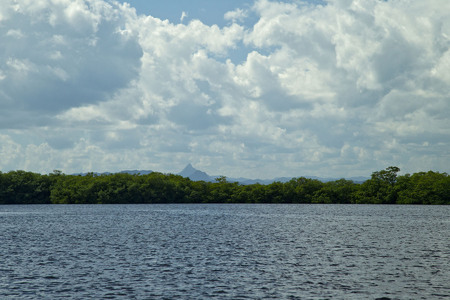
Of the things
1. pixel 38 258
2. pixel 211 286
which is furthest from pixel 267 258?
pixel 38 258

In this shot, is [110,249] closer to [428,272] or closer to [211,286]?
[211,286]

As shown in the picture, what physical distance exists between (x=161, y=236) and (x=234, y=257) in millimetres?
29909

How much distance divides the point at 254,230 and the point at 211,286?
2354 inches

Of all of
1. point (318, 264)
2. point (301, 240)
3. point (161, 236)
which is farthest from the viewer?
point (161, 236)

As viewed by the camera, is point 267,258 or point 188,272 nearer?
point 188,272

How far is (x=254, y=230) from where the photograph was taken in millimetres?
102312

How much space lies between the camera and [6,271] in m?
49.8

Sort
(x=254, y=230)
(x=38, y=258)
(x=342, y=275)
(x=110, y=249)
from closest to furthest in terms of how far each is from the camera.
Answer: (x=342, y=275) < (x=38, y=258) < (x=110, y=249) < (x=254, y=230)

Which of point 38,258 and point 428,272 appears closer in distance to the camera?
point 428,272

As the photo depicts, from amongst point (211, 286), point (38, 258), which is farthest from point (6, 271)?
point (211, 286)

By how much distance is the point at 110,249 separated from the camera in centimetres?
6862

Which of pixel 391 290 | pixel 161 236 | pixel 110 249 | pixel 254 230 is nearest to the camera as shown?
pixel 391 290

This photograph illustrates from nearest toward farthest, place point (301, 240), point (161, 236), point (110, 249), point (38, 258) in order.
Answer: point (38, 258) → point (110, 249) → point (301, 240) → point (161, 236)

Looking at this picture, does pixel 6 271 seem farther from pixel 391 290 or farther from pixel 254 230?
pixel 254 230
